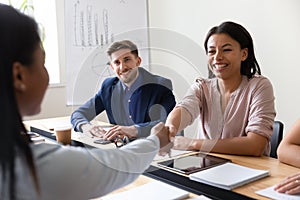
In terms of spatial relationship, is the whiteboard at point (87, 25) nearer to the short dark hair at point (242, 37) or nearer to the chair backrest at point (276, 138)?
the short dark hair at point (242, 37)

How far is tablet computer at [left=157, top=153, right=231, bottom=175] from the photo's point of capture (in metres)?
1.21

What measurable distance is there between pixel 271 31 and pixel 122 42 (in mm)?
1641

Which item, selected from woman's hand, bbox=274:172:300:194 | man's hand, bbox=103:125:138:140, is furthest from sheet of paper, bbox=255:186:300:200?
man's hand, bbox=103:125:138:140

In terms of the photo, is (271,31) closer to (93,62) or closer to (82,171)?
(93,62)

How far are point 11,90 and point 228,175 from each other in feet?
2.63

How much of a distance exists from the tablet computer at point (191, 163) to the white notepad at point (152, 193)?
14 centimetres

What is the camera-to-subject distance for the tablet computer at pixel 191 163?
121 cm

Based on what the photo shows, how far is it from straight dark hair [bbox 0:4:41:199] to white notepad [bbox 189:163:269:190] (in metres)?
0.64

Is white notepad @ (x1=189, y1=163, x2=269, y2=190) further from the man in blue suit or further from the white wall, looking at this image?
the white wall

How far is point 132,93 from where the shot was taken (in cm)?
147

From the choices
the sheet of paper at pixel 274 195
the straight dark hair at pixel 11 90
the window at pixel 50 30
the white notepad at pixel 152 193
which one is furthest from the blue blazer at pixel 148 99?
the window at pixel 50 30

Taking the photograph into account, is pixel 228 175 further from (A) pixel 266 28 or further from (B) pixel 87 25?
(B) pixel 87 25

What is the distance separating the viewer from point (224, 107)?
1633 millimetres

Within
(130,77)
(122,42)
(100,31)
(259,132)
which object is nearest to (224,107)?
(259,132)
